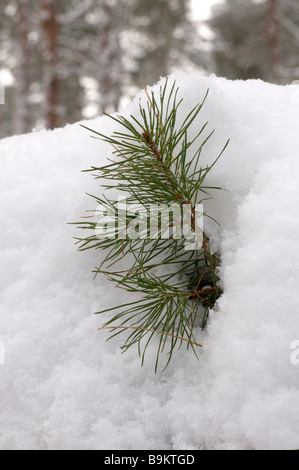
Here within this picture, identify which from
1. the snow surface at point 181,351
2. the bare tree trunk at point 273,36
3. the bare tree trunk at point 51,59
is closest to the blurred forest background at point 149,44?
the bare tree trunk at point 273,36

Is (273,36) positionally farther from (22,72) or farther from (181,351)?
(181,351)


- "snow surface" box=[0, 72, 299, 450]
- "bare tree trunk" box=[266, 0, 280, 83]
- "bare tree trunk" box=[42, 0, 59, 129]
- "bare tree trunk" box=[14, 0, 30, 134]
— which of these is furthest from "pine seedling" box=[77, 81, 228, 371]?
"bare tree trunk" box=[266, 0, 280, 83]

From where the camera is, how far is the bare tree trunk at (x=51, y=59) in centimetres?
870

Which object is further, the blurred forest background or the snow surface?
the blurred forest background

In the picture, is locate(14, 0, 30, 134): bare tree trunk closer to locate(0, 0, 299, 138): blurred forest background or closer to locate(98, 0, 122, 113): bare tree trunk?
locate(0, 0, 299, 138): blurred forest background

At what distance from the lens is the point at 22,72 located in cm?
1036

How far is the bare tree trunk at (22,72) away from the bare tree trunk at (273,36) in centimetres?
773

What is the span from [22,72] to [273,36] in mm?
8501

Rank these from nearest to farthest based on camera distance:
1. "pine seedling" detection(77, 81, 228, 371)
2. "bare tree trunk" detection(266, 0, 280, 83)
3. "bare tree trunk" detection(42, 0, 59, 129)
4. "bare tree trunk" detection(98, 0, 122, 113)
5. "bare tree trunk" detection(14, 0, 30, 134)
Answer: "pine seedling" detection(77, 81, 228, 371) < "bare tree trunk" detection(42, 0, 59, 129) < "bare tree trunk" detection(98, 0, 122, 113) < "bare tree trunk" detection(14, 0, 30, 134) < "bare tree trunk" detection(266, 0, 280, 83)

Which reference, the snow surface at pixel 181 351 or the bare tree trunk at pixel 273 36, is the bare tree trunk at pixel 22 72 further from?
the snow surface at pixel 181 351

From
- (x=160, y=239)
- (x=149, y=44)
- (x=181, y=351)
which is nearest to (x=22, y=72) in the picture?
(x=149, y=44)

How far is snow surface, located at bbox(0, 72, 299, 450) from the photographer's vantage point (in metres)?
0.88
